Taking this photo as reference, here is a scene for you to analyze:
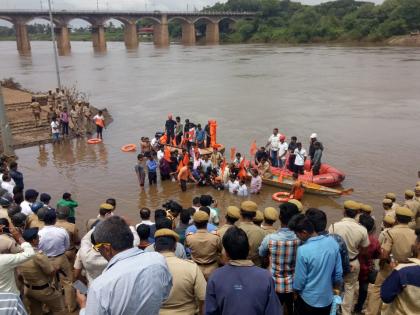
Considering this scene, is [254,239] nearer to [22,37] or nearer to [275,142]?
[275,142]

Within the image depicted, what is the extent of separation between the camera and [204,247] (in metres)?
4.71

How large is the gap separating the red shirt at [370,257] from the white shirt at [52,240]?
150 inches

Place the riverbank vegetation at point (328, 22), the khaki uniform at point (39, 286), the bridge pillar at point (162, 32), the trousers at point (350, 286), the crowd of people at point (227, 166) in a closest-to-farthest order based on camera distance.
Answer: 1. the khaki uniform at point (39, 286)
2. the trousers at point (350, 286)
3. the crowd of people at point (227, 166)
4. the riverbank vegetation at point (328, 22)
5. the bridge pillar at point (162, 32)

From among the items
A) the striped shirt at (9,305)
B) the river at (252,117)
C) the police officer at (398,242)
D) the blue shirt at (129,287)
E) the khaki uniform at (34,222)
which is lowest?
the river at (252,117)

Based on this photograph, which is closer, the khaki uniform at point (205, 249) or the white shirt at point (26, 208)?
the khaki uniform at point (205, 249)

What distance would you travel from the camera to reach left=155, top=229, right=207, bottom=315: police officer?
3545 millimetres

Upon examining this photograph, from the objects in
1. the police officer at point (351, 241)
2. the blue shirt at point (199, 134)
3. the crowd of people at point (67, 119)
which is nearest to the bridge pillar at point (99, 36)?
the crowd of people at point (67, 119)

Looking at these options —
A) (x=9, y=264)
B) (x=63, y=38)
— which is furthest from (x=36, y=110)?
(x=63, y=38)

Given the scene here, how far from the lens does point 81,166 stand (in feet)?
49.0

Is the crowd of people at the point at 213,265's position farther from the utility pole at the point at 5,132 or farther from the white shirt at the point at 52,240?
the utility pole at the point at 5,132

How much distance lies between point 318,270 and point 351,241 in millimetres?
1156

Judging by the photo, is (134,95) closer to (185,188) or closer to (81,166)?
(81,166)

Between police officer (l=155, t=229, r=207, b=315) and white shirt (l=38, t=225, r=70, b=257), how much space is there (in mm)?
2426

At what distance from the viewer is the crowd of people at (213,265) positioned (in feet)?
8.97
